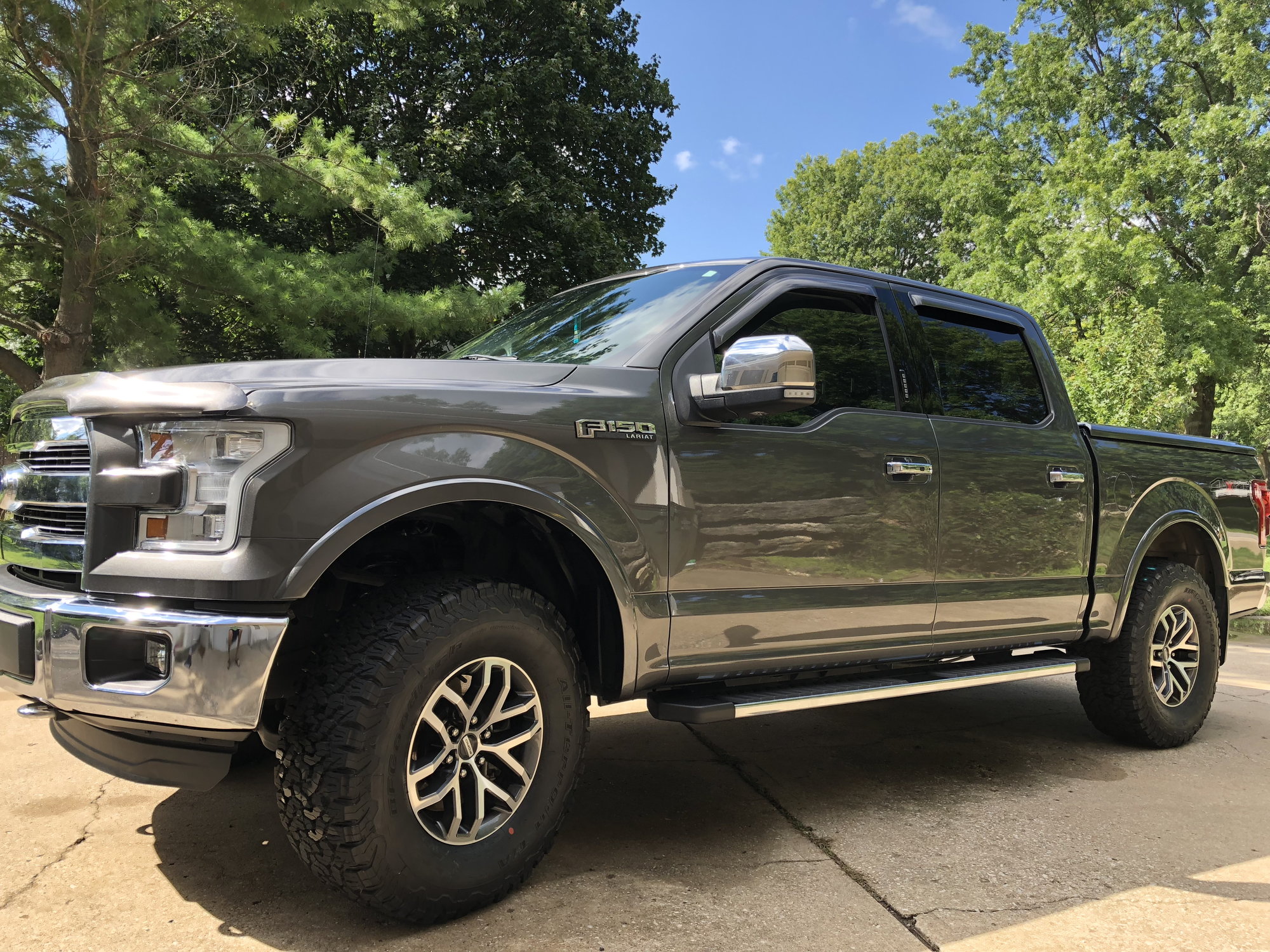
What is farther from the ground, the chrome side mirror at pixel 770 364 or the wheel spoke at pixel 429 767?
the chrome side mirror at pixel 770 364

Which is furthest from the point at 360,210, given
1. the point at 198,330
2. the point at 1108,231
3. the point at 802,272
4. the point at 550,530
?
the point at 1108,231

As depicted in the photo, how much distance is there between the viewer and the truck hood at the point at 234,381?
2139 millimetres

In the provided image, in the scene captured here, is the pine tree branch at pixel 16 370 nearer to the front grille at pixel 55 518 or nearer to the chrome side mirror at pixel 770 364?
the front grille at pixel 55 518

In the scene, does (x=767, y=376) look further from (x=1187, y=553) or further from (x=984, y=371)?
(x=1187, y=553)

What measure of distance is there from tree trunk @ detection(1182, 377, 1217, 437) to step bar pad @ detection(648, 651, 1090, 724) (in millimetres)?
20823

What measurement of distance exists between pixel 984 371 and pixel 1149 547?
141cm

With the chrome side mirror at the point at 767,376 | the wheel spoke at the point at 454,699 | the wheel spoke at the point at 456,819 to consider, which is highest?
the chrome side mirror at the point at 767,376

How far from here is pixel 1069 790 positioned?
381 centimetres

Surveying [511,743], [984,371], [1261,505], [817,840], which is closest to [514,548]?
[511,743]

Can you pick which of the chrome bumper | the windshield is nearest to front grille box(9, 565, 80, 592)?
the chrome bumper

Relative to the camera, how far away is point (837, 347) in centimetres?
346

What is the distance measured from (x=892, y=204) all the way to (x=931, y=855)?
3699cm

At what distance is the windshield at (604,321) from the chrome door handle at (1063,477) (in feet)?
5.86

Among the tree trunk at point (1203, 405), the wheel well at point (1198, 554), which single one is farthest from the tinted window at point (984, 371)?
the tree trunk at point (1203, 405)
